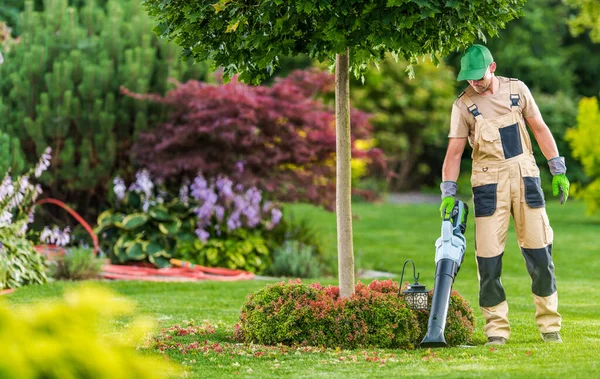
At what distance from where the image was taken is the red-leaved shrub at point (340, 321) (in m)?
5.96

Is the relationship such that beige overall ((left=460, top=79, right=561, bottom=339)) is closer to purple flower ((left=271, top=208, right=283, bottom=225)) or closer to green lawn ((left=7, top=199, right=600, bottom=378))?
green lawn ((left=7, top=199, right=600, bottom=378))

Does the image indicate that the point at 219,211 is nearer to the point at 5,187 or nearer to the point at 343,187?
the point at 5,187

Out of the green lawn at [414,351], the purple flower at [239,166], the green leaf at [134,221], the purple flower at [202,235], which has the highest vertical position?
the purple flower at [239,166]

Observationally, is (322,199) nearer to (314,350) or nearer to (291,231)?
(291,231)

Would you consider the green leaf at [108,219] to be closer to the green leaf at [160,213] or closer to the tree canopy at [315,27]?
the green leaf at [160,213]

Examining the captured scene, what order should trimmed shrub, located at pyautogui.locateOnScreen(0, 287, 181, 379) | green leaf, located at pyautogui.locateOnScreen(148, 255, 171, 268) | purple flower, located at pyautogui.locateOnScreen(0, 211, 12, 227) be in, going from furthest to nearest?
green leaf, located at pyautogui.locateOnScreen(148, 255, 171, 268), purple flower, located at pyautogui.locateOnScreen(0, 211, 12, 227), trimmed shrub, located at pyautogui.locateOnScreen(0, 287, 181, 379)

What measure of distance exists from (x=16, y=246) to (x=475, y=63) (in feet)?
18.3

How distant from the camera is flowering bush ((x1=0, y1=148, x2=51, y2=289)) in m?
9.14

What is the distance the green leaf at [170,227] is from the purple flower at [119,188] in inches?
23.9

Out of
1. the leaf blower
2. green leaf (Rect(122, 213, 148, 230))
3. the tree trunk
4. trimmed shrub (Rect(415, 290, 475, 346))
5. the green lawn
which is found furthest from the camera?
green leaf (Rect(122, 213, 148, 230))

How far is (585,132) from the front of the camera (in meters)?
17.0

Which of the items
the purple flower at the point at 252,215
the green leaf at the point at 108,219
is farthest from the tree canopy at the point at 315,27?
the green leaf at the point at 108,219

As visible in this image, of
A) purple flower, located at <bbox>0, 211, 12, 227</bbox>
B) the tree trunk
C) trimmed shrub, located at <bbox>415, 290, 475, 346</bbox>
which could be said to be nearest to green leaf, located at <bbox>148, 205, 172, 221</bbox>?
purple flower, located at <bbox>0, 211, 12, 227</bbox>

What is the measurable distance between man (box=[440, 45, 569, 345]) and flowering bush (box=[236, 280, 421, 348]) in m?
0.60
